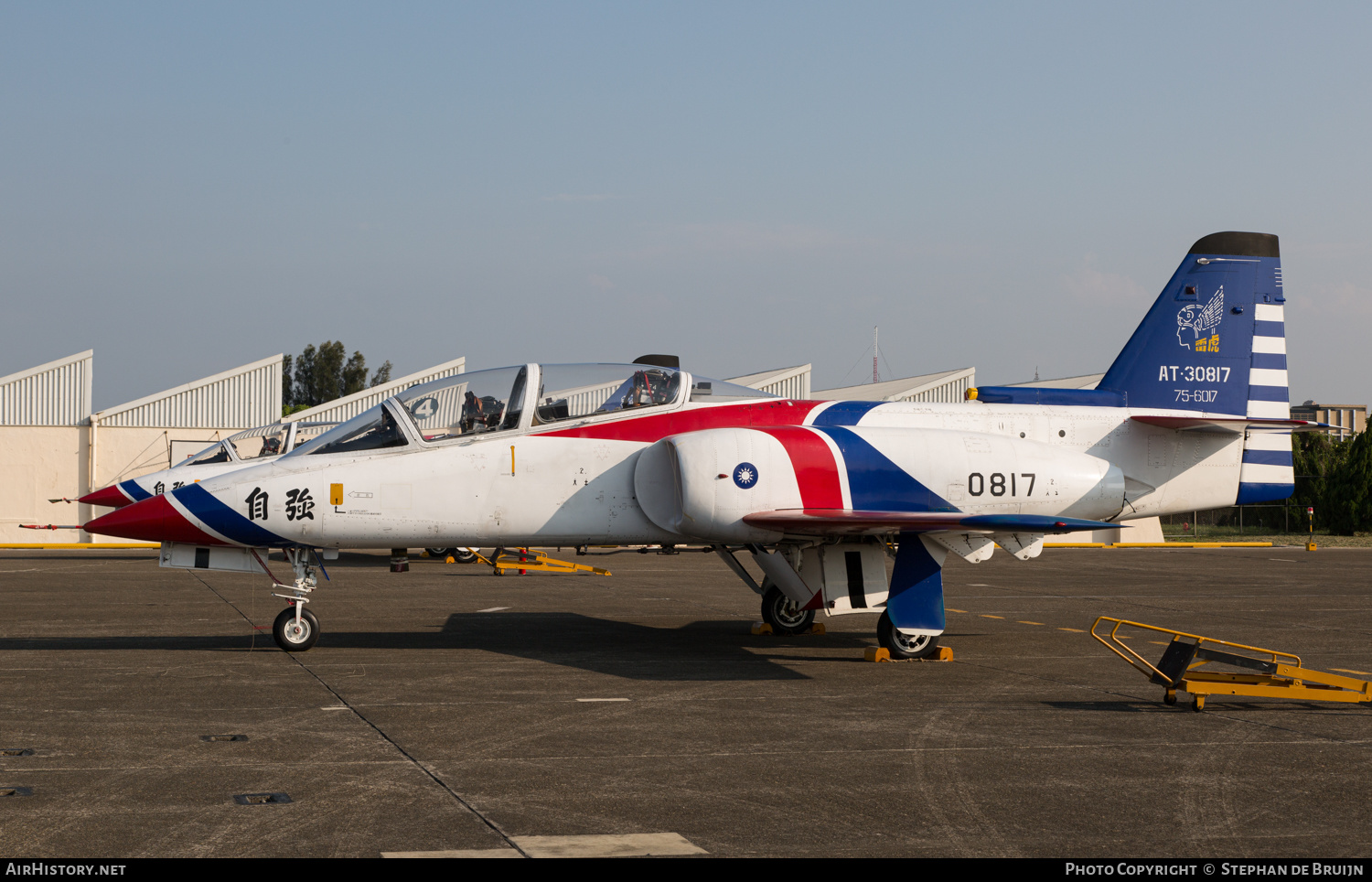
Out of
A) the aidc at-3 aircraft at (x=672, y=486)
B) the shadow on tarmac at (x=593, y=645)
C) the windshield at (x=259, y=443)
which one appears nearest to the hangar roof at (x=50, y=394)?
the windshield at (x=259, y=443)

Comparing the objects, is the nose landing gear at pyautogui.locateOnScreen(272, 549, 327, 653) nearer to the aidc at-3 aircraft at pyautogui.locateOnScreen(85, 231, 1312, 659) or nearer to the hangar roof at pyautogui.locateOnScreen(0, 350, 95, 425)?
the aidc at-3 aircraft at pyautogui.locateOnScreen(85, 231, 1312, 659)

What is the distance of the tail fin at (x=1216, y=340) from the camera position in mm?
12922

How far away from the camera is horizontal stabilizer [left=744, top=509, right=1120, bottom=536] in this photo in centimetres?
1006

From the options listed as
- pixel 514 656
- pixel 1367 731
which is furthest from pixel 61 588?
pixel 1367 731

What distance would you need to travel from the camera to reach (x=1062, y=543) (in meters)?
37.8

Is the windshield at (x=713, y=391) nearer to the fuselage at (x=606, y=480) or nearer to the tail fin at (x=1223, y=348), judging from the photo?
the fuselage at (x=606, y=480)

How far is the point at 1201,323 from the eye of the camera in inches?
512

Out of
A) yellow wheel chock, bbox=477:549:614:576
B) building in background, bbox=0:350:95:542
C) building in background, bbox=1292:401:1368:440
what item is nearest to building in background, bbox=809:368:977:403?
yellow wheel chock, bbox=477:549:614:576

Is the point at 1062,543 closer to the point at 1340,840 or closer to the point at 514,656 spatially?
the point at 514,656

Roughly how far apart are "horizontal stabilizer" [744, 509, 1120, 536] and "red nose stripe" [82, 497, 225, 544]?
5223 millimetres

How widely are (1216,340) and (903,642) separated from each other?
5577mm

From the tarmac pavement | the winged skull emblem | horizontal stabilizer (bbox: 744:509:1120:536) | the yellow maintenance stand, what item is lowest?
the tarmac pavement

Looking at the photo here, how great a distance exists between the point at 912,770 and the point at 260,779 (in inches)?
144

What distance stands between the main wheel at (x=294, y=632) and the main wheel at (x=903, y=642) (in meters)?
5.68
